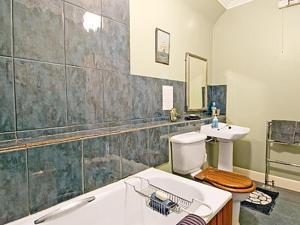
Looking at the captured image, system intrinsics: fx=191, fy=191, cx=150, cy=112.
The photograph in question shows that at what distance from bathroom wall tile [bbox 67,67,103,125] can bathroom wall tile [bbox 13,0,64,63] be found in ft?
0.51

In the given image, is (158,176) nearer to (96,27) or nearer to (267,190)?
(96,27)

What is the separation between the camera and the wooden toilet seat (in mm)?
1575

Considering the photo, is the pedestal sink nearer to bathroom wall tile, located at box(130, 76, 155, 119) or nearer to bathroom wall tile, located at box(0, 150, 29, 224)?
bathroom wall tile, located at box(130, 76, 155, 119)

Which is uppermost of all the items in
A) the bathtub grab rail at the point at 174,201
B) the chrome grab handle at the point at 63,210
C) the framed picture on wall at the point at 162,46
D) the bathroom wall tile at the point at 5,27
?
the framed picture on wall at the point at 162,46

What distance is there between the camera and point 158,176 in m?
1.56

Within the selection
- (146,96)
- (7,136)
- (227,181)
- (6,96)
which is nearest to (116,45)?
(146,96)

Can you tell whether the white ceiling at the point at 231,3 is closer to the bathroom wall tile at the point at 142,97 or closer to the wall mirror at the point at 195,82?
the wall mirror at the point at 195,82

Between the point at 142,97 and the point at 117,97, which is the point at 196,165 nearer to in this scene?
the point at 142,97

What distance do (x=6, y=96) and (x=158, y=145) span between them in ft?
3.93

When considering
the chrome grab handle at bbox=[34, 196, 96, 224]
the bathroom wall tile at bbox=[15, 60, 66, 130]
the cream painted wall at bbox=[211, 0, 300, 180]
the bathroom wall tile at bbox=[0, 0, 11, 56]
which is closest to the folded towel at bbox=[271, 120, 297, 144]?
the cream painted wall at bbox=[211, 0, 300, 180]

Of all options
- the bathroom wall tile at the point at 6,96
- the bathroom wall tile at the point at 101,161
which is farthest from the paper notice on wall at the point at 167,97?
the bathroom wall tile at the point at 6,96

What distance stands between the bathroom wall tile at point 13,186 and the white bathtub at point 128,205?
0.09m

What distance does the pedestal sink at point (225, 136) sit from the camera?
2.22m

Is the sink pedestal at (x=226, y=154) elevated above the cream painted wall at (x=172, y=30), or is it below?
below
